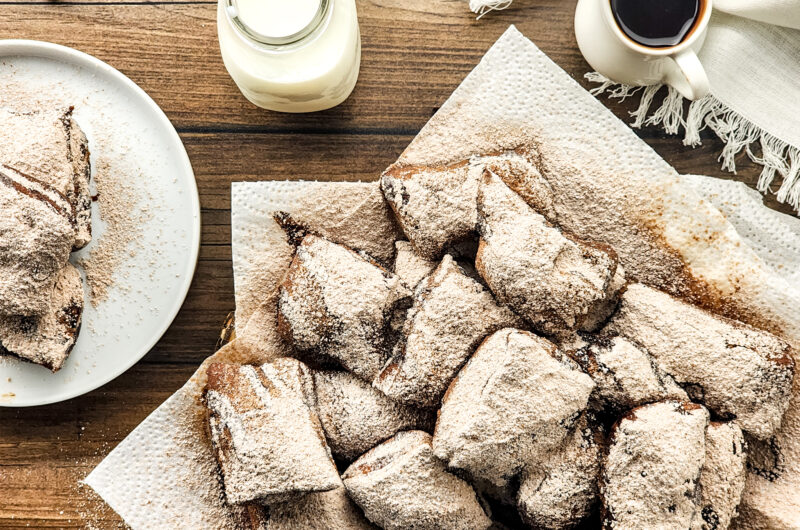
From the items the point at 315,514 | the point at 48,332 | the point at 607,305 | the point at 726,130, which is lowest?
the point at 315,514

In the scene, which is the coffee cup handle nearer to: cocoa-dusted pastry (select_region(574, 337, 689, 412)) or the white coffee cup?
the white coffee cup

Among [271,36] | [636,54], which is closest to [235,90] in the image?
[271,36]

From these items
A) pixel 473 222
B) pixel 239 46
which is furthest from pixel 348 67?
pixel 473 222

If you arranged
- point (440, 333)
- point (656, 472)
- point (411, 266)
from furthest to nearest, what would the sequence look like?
point (411, 266) → point (440, 333) → point (656, 472)

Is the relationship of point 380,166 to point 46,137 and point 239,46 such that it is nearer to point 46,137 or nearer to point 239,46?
point 239,46

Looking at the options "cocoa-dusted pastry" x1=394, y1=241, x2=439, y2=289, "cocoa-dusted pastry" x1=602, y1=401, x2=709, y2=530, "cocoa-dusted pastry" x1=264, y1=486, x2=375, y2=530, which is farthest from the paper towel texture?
"cocoa-dusted pastry" x1=602, y1=401, x2=709, y2=530

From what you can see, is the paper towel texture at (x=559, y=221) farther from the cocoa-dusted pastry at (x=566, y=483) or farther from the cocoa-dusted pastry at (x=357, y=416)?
the cocoa-dusted pastry at (x=566, y=483)

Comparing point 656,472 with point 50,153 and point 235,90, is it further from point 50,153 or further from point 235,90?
point 50,153
